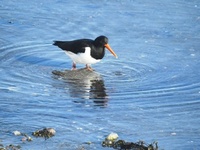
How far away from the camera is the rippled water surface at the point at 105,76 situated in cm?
875

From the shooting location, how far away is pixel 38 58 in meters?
12.4

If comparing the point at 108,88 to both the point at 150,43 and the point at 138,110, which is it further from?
the point at 150,43

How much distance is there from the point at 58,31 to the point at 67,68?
223 cm

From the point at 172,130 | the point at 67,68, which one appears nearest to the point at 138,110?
the point at 172,130

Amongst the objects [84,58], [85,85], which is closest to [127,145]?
[85,85]

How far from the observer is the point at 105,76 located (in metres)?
11.5

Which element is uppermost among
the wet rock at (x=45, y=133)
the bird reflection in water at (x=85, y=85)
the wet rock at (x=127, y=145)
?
the bird reflection in water at (x=85, y=85)

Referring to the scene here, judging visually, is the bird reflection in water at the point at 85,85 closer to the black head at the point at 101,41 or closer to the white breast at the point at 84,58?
the white breast at the point at 84,58

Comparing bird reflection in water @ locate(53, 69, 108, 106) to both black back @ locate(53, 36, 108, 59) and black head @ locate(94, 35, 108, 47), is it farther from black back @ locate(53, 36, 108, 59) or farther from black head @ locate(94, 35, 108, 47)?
black head @ locate(94, 35, 108, 47)

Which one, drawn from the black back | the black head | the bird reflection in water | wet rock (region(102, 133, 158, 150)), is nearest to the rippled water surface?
the bird reflection in water

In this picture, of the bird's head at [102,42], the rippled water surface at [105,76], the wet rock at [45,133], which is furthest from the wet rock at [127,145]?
the bird's head at [102,42]

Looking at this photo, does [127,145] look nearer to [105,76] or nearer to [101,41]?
[105,76]

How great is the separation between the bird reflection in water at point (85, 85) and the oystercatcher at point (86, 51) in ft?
0.73

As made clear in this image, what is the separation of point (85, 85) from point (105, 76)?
616 mm
